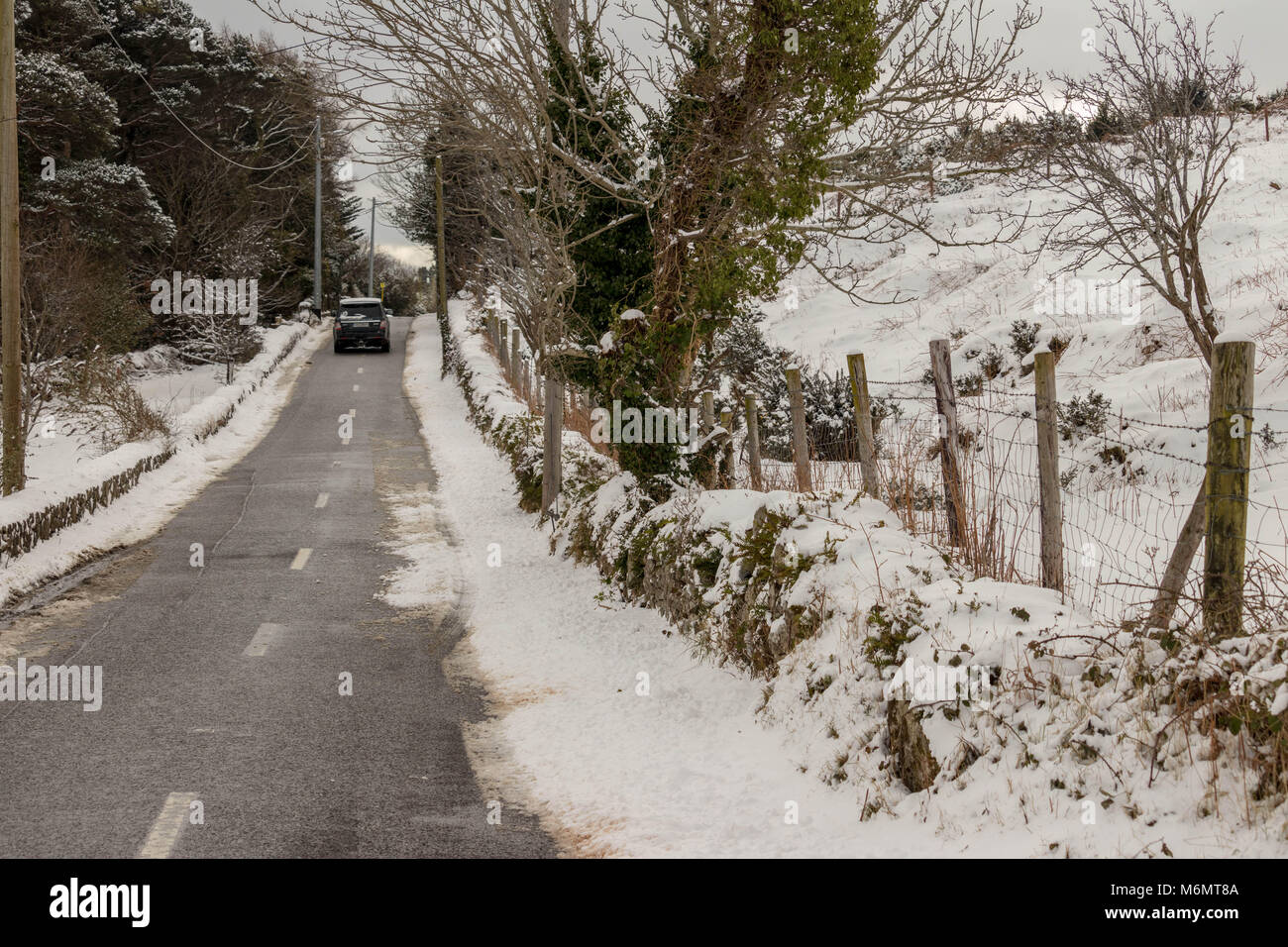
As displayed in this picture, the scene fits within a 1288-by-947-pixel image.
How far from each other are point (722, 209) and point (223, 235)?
109ft

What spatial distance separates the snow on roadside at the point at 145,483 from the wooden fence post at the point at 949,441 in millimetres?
9299

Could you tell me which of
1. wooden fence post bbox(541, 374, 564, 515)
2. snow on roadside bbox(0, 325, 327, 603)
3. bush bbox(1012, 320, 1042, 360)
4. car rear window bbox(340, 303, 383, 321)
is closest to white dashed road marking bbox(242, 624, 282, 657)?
snow on roadside bbox(0, 325, 327, 603)

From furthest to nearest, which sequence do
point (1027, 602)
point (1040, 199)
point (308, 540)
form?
point (1040, 199), point (308, 540), point (1027, 602)

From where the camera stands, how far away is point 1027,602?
5.43 meters

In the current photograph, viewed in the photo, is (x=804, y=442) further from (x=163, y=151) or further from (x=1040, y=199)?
(x=163, y=151)

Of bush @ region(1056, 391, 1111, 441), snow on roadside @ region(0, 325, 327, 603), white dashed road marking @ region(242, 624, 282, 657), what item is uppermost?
bush @ region(1056, 391, 1111, 441)

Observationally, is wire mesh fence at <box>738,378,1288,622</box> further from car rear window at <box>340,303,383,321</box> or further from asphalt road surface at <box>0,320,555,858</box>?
car rear window at <box>340,303,383,321</box>

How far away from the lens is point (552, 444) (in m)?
14.1

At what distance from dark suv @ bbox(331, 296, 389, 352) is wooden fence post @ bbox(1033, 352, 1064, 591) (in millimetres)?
38735

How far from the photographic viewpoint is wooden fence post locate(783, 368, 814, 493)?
9.66 m

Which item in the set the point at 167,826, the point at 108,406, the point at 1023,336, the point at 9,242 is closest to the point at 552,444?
the point at 9,242

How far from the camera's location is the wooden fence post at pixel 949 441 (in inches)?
264
